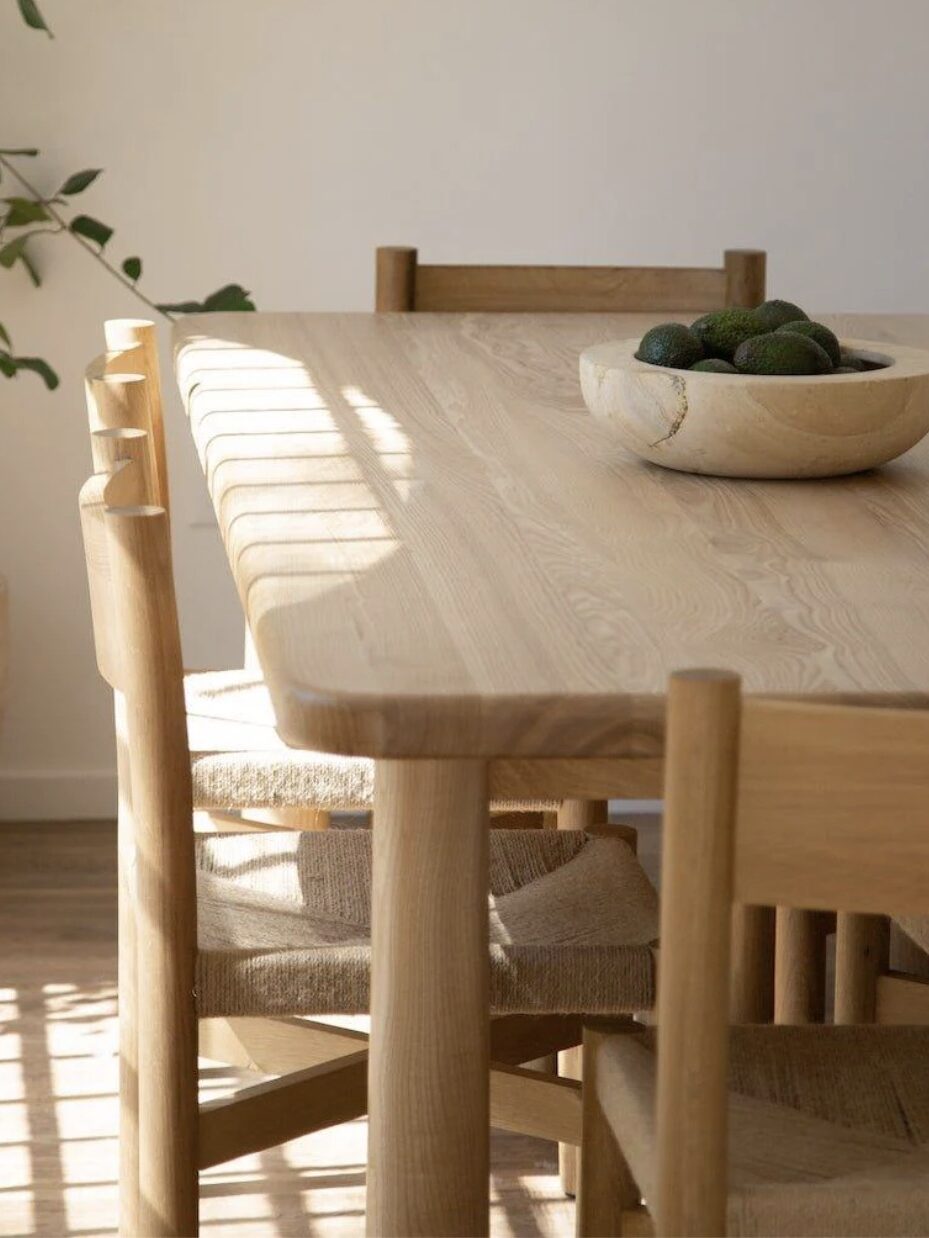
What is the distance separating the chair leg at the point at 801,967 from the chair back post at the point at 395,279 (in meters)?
1.02

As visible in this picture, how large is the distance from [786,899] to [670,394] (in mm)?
730

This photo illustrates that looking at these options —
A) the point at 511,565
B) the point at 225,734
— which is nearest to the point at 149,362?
the point at 225,734

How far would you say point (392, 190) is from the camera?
129 inches

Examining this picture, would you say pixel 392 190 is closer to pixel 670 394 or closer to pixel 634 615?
pixel 670 394

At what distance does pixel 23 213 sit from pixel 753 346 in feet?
6.07

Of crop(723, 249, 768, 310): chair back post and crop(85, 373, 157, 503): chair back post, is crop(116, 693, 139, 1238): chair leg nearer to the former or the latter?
crop(85, 373, 157, 503): chair back post

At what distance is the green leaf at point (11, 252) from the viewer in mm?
3096

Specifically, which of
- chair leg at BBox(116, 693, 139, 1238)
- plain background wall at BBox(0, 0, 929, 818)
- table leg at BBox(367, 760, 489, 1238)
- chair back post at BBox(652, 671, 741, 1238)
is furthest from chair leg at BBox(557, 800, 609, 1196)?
plain background wall at BBox(0, 0, 929, 818)

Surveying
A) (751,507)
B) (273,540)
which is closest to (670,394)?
(751,507)

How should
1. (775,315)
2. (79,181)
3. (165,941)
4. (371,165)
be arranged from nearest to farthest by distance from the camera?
1. (165,941)
2. (775,315)
3. (79,181)
4. (371,165)

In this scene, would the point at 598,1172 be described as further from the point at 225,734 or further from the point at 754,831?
the point at 225,734

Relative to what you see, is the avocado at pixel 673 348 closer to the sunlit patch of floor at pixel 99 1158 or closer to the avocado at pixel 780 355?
the avocado at pixel 780 355

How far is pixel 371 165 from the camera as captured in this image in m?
3.27

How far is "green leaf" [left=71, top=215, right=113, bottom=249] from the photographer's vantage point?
121 inches
